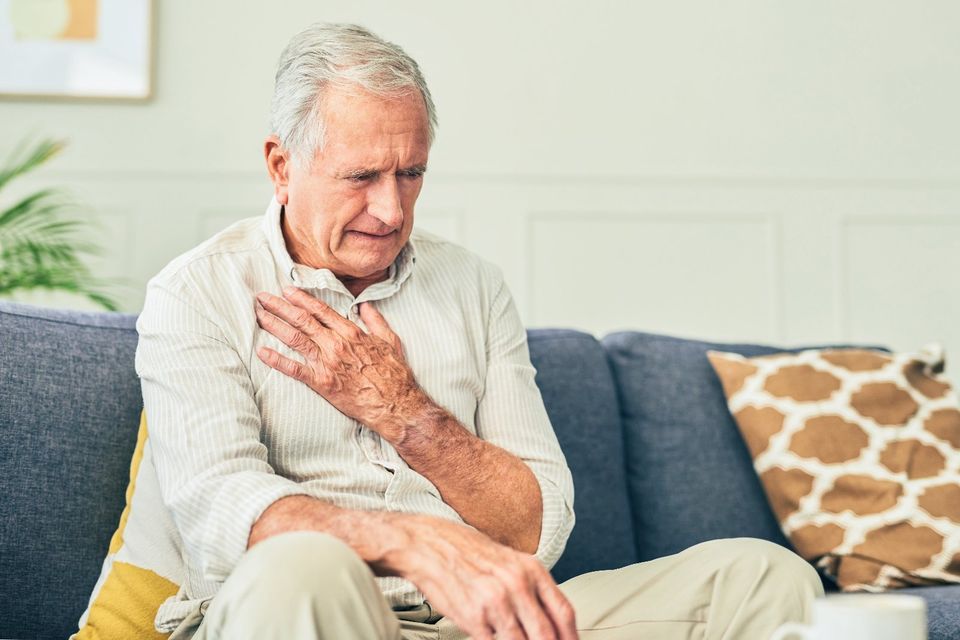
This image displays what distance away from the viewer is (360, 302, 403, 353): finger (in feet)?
4.98

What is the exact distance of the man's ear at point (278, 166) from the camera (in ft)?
5.07

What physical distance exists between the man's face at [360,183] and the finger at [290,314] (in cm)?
11

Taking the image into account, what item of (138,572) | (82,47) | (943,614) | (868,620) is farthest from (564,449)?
(82,47)

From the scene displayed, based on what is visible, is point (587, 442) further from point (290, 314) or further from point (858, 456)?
point (290, 314)

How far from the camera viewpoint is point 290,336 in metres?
1.43

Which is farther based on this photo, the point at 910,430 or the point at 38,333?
the point at 910,430

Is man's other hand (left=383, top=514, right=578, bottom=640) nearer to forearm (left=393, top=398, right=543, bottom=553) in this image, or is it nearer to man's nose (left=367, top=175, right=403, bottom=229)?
forearm (left=393, top=398, right=543, bottom=553)

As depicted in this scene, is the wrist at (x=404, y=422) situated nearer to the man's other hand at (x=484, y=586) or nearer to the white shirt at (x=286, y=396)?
the white shirt at (x=286, y=396)

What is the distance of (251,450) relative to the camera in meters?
1.28

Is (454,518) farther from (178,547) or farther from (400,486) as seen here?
(178,547)

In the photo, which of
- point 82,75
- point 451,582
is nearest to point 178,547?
point 451,582

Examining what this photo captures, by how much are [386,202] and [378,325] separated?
0.60 ft

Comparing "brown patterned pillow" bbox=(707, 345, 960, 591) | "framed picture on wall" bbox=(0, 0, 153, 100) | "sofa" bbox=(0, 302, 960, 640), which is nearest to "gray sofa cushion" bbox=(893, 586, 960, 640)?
"sofa" bbox=(0, 302, 960, 640)

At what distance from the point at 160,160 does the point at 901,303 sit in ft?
8.09
